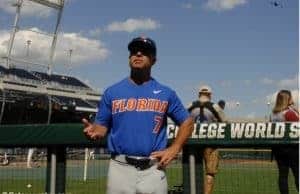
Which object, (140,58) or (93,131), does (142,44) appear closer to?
(140,58)

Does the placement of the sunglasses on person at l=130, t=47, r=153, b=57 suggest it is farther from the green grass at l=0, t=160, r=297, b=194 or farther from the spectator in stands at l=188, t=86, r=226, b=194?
the spectator in stands at l=188, t=86, r=226, b=194

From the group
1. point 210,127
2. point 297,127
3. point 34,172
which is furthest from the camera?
point 34,172

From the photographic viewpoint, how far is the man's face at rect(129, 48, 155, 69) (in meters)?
3.86

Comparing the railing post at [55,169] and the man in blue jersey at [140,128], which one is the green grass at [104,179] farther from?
the man in blue jersey at [140,128]

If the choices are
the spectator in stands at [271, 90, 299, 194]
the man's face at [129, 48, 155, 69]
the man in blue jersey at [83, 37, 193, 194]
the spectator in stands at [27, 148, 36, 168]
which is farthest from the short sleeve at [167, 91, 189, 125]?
the spectator in stands at [27, 148, 36, 168]

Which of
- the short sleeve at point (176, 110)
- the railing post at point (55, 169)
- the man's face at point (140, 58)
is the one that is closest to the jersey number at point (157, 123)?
the short sleeve at point (176, 110)

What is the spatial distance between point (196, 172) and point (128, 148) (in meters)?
2.45

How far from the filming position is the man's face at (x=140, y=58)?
12.6ft

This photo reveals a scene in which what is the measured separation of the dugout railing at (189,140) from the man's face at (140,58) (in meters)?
2.01

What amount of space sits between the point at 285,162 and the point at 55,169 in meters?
2.48

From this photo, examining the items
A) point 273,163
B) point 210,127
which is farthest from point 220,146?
point 273,163

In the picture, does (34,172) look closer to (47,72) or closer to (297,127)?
(297,127)

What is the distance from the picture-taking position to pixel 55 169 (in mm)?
6711

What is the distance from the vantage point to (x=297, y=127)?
5.67 metres
